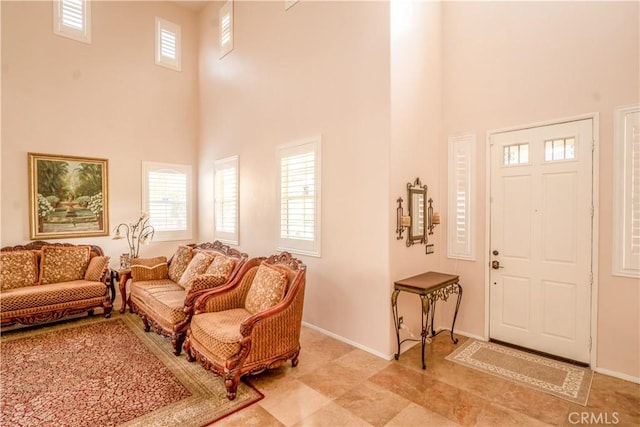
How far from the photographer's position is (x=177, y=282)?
454 cm

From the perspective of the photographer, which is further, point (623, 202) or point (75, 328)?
point (75, 328)

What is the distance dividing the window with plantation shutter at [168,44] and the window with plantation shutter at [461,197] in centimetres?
531

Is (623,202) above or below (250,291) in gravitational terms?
above

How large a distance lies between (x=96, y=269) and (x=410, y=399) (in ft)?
15.2

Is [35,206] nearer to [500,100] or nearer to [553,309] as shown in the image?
[500,100]

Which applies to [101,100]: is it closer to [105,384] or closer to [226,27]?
[226,27]

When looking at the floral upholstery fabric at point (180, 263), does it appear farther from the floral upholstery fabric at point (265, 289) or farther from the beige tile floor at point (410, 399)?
the beige tile floor at point (410, 399)

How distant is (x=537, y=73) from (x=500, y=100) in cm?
41

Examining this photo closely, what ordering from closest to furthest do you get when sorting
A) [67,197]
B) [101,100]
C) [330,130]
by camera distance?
[330,130], [67,197], [101,100]

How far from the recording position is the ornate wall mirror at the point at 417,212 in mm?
3641

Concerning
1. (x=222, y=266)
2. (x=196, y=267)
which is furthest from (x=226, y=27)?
(x=222, y=266)

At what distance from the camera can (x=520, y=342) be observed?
3.60 m

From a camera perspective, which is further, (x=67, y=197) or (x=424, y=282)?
(x=67, y=197)

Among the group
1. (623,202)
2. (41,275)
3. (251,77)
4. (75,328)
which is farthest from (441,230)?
(41,275)
